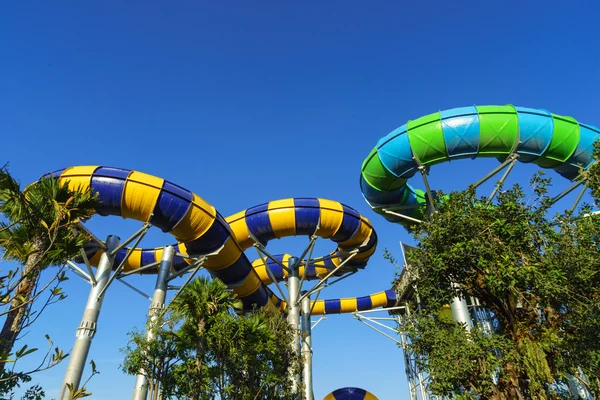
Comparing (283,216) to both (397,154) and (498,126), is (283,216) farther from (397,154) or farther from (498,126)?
(498,126)

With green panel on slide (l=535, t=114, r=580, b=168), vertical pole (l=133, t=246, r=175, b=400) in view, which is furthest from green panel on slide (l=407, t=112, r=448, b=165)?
vertical pole (l=133, t=246, r=175, b=400)

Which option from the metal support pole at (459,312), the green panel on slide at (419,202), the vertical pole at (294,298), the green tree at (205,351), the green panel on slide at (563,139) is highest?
the green panel on slide at (419,202)

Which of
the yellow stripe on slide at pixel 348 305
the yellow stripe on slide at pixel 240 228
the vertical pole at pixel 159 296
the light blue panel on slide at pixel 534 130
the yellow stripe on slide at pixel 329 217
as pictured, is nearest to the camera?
the vertical pole at pixel 159 296

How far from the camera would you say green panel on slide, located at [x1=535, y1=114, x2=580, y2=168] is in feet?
55.4

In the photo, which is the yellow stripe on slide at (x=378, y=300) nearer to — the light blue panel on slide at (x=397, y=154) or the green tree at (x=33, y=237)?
the light blue panel on slide at (x=397, y=154)

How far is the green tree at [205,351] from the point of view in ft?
33.8

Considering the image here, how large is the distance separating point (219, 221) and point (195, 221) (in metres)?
1.18

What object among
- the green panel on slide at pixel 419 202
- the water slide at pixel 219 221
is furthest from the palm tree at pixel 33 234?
the green panel on slide at pixel 419 202

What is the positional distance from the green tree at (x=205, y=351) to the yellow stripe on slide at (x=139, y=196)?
3.98m

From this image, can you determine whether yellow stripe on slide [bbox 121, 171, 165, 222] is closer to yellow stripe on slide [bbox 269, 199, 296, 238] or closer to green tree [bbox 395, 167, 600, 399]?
yellow stripe on slide [bbox 269, 199, 296, 238]

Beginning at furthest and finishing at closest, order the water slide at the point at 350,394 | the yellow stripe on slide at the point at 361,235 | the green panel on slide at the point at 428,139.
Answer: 1. the water slide at the point at 350,394
2. the yellow stripe on slide at the point at 361,235
3. the green panel on slide at the point at 428,139

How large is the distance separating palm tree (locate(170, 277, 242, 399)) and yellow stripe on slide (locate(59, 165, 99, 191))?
540 centimetres

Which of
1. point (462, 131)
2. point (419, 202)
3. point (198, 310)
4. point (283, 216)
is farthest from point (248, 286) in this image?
point (462, 131)

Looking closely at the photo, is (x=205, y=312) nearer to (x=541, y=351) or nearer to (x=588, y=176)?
(x=541, y=351)
